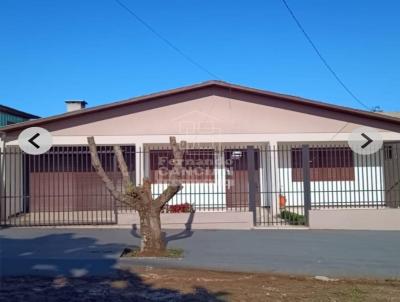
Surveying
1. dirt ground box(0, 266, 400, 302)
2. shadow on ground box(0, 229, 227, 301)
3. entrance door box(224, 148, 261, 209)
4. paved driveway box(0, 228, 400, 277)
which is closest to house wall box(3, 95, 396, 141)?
entrance door box(224, 148, 261, 209)

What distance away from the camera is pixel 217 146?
61.2 ft

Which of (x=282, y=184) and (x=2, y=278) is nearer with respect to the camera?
(x=2, y=278)

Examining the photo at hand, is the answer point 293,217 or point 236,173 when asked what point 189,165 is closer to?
point 236,173

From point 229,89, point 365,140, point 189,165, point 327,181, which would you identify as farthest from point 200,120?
point 365,140

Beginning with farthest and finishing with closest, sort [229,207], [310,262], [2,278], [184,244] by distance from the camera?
[229,207] < [184,244] < [310,262] < [2,278]

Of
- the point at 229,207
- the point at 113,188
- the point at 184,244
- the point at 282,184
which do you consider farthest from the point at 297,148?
the point at 113,188

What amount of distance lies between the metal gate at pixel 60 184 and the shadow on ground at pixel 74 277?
19.1ft

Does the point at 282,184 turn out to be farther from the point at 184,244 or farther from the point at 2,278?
the point at 2,278

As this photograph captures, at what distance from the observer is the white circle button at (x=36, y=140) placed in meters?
18.0

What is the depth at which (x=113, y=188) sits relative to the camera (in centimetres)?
1076

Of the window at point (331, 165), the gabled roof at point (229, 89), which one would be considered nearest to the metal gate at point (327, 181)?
the window at point (331, 165)

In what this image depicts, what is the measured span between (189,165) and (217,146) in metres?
1.30

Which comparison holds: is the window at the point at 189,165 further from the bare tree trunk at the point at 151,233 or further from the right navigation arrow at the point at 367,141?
the bare tree trunk at the point at 151,233

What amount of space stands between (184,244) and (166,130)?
6.78 metres
